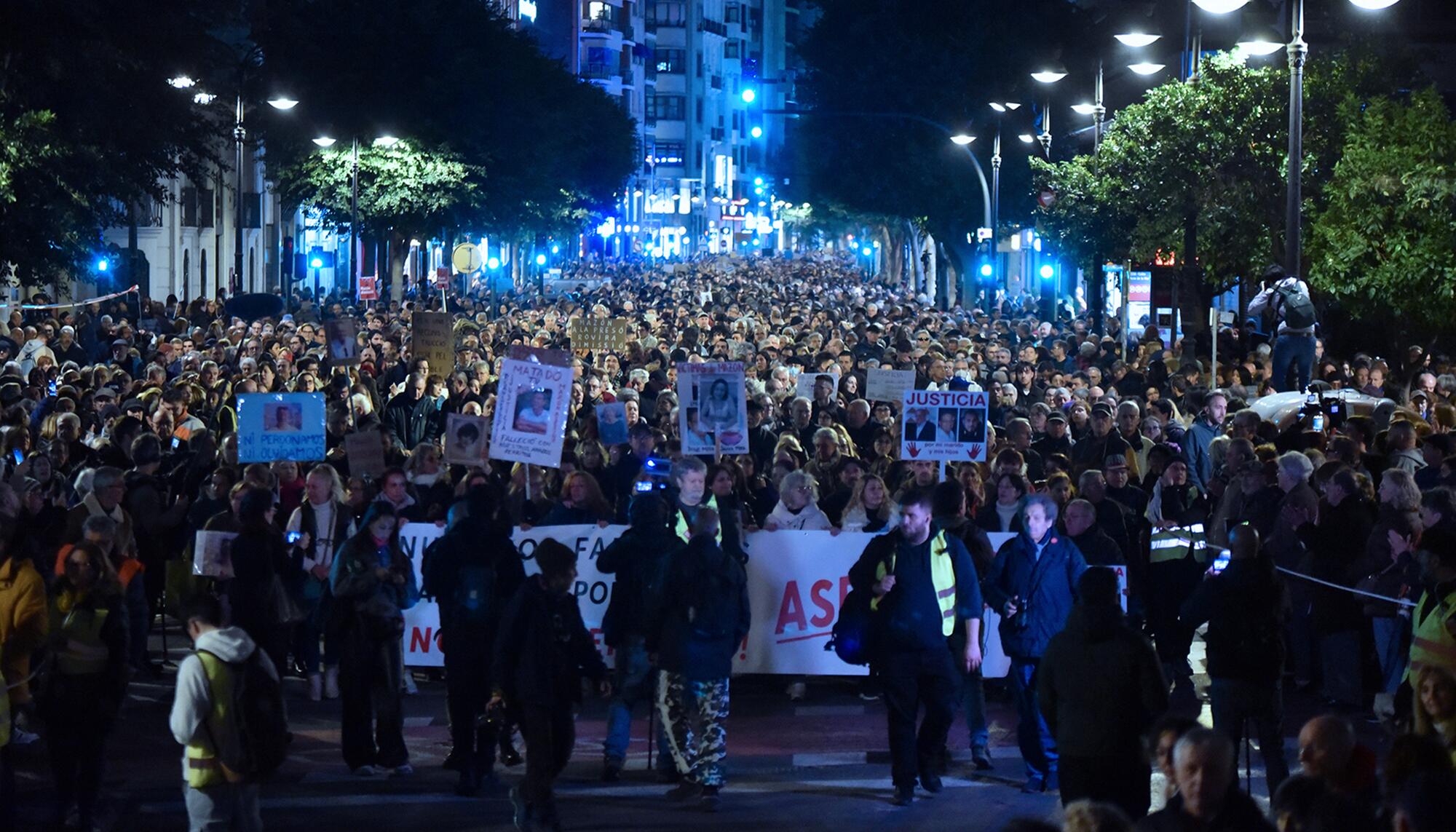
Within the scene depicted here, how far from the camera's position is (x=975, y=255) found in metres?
68.1

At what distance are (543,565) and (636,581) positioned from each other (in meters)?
1.20

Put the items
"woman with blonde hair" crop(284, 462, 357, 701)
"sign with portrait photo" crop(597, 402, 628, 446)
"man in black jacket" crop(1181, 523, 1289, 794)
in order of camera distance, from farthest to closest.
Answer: "sign with portrait photo" crop(597, 402, 628, 446) → "woman with blonde hair" crop(284, 462, 357, 701) → "man in black jacket" crop(1181, 523, 1289, 794)

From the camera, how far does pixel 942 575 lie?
11.8 meters

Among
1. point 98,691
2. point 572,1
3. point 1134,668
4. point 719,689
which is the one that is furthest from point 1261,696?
point 572,1

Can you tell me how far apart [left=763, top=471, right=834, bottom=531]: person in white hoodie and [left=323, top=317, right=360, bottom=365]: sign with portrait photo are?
8.43 meters

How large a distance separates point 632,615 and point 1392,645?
4.83m

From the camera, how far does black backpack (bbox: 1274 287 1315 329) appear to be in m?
22.7

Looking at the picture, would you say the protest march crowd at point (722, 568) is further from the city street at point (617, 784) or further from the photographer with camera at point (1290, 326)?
the city street at point (617, 784)

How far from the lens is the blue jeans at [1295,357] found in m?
24.1

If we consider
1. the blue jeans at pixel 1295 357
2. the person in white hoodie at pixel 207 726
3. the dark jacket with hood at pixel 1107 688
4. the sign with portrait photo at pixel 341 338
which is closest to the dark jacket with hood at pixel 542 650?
the person in white hoodie at pixel 207 726

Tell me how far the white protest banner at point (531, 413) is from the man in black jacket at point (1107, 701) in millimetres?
6236

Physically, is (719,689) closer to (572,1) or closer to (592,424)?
(592,424)

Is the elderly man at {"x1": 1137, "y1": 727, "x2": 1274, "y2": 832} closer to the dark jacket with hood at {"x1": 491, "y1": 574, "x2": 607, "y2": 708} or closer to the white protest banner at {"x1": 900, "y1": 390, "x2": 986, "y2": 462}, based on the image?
the dark jacket with hood at {"x1": 491, "y1": 574, "x2": 607, "y2": 708}

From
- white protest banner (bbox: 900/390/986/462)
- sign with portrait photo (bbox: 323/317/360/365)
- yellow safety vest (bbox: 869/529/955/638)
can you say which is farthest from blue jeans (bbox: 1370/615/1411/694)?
sign with portrait photo (bbox: 323/317/360/365)
